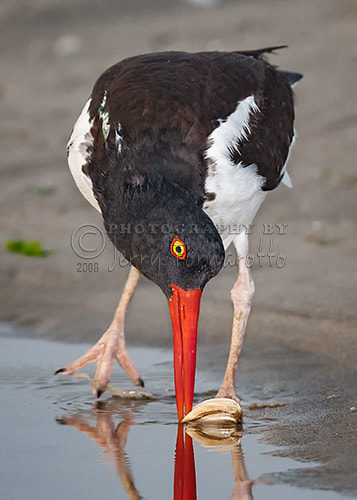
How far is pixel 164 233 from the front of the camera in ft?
13.2

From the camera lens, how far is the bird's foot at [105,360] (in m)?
4.73

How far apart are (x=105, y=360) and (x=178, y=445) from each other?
1151 mm

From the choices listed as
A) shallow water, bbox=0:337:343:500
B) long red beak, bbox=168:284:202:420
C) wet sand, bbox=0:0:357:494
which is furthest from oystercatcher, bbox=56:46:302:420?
wet sand, bbox=0:0:357:494

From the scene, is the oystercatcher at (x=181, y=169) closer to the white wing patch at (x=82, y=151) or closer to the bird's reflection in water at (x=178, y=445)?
the white wing patch at (x=82, y=151)

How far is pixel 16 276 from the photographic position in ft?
21.5

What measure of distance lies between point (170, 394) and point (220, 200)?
1.04m

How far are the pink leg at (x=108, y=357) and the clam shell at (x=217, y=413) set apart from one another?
2.27 feet

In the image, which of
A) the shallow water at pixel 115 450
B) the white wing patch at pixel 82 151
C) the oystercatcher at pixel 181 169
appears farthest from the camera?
the white wing patch at pixel 82 151

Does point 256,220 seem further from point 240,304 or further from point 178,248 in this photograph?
point 178,248

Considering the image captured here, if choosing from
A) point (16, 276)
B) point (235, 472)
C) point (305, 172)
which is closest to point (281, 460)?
point (235, 472)

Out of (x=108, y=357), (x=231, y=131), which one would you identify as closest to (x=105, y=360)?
(x=108, y=357)

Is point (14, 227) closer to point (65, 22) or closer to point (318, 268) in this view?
point (318, 268)

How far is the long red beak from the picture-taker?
415cm

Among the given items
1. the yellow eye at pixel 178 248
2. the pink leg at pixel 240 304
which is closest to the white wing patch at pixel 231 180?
the pink leg at pixel 240 304
